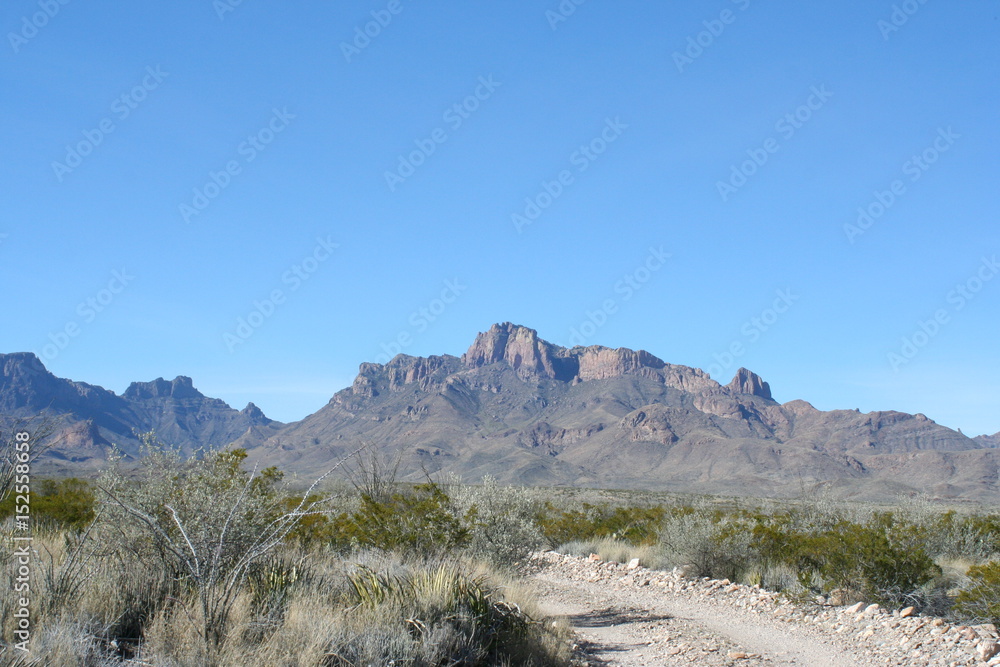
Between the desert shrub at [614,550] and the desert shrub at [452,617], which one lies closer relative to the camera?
the desert shrub at [452,617]

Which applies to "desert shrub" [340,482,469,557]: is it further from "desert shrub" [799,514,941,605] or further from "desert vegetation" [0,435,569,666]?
"desert shrub" [799,514,941,605]

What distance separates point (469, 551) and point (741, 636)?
4.55 m

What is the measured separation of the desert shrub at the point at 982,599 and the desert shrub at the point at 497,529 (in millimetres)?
6596

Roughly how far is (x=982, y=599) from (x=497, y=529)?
735 centimetres

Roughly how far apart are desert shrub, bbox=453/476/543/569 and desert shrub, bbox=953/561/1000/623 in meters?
6.60

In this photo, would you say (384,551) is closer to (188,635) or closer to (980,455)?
(188,635)

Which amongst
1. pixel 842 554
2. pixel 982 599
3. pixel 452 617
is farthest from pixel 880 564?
pixel 452 617

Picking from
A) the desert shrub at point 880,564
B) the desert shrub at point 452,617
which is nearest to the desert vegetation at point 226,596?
the desert shrub at point 452,617

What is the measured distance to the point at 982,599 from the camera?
927 cm

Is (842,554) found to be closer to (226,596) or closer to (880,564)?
(880,564)

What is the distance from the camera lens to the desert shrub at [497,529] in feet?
40.7

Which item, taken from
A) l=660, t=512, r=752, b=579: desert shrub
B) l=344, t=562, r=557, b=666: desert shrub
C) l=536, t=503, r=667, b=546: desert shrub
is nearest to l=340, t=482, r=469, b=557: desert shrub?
l=344, t=562, r=557, b=666: desert shrub

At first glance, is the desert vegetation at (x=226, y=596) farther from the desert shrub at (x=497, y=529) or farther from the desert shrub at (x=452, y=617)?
the desert shrub at (x=497, y=529)

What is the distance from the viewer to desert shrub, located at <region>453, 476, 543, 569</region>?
40.7 ft
